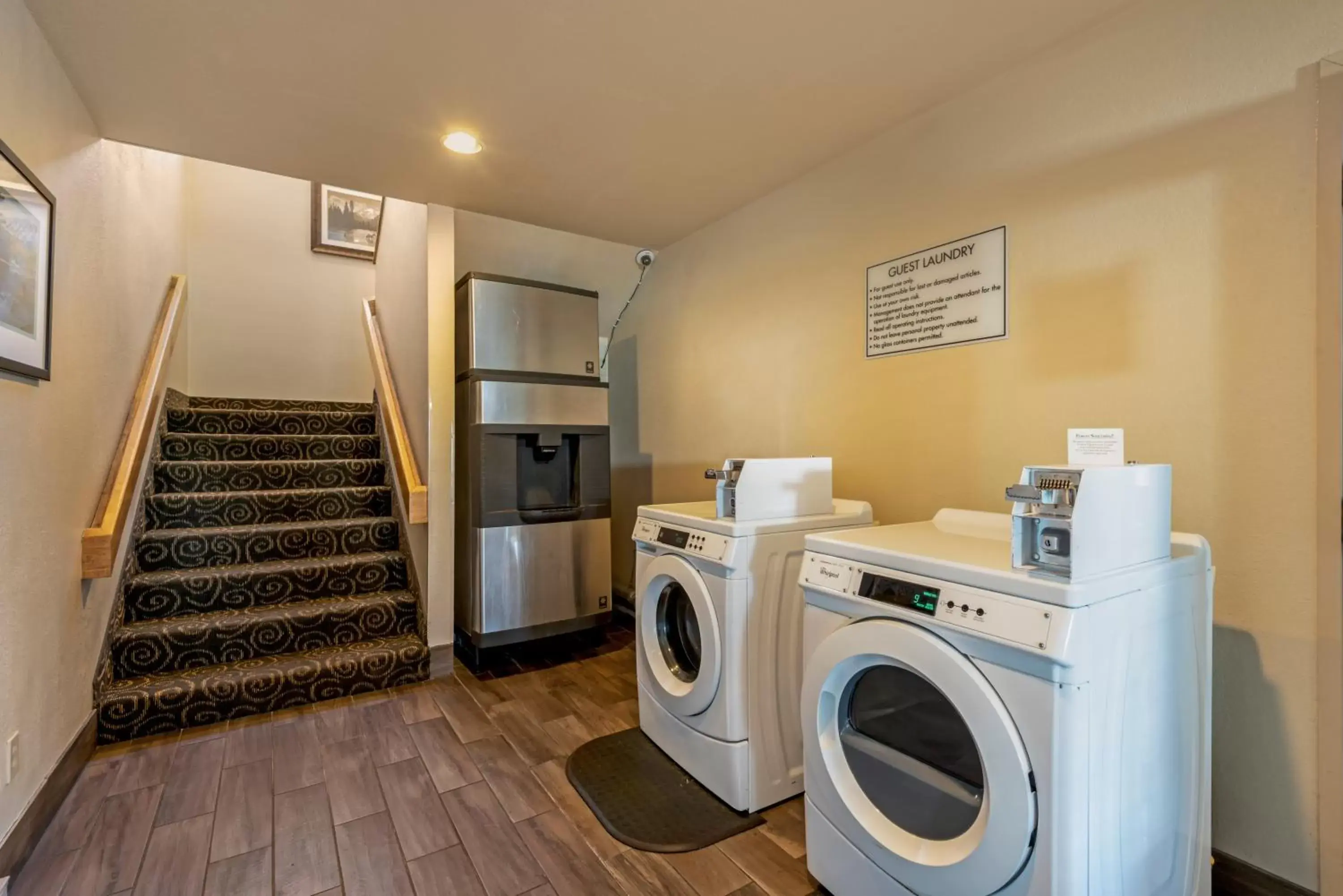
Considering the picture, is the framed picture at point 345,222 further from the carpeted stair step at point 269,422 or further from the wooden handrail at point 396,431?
the carpeted stair step at point 269,422

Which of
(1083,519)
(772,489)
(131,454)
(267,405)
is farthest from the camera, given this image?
(267,405)

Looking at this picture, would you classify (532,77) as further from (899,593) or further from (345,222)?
(345,222)

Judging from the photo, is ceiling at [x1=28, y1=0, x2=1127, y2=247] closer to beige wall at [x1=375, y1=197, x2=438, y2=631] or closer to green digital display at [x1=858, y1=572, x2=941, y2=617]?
beige wall at [x1=375, y1=197, x2=438, y2=631]

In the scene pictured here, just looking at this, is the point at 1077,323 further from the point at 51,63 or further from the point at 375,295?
the point at 375,295

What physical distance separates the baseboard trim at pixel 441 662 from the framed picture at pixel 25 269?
5.66 ft

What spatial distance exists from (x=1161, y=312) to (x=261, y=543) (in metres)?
3.72

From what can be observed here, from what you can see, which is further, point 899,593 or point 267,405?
point 267,405

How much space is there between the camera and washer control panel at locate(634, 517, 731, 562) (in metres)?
1.79

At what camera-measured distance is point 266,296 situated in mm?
4484

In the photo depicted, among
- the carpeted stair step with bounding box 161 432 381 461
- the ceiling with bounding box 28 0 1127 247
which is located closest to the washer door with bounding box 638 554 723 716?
the ceiling with bounding box 28 0 1127 247

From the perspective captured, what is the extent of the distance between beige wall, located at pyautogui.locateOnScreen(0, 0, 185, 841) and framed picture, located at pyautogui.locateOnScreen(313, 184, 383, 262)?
219 centimetres

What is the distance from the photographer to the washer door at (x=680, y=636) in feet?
5.96

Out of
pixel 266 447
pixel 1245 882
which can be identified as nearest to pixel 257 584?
pixel 266 447

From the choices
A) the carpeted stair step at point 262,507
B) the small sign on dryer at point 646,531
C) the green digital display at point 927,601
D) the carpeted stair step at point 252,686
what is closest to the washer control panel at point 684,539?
the small sign on dryer at point 646,531
